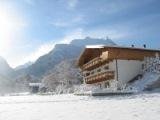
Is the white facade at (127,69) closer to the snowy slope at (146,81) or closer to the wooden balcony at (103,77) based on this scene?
the wooden balcony at (103,77)

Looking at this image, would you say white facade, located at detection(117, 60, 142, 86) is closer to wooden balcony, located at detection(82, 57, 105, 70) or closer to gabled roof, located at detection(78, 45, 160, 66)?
gabled roof, located at detection(78, 45, 160, 66)

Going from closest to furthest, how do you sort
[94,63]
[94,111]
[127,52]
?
[94,111]
[127,52]
[94,63]

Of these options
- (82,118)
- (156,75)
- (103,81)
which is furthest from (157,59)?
(82,118)

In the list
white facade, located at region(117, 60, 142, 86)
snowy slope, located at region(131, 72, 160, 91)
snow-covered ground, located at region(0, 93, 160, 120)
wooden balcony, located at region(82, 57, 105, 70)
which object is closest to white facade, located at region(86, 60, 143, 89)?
white facade, located at region(117, 60, 142, 86)

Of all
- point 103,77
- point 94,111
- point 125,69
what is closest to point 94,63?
point 103,77

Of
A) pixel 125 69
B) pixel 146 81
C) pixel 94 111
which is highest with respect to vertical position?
pixel 125 69

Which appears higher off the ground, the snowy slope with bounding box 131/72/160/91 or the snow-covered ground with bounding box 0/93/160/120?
the snowy slope with bounding box 131/72/160/91

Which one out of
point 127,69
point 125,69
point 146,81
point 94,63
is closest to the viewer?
point 146,81

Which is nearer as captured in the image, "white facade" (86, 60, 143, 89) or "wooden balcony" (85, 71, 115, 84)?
"white facade" (86, 60, 143, 89)

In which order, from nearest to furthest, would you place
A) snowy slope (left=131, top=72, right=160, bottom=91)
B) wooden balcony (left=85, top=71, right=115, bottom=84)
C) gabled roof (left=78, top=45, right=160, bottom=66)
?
1. snowy slope (left=131, top=72, right=160, bottom=91)
2. gabled roof (left=78, top=45, right=160, bottom=66)
3. wooden balcony (left=85, top=71, right=115, bottom=84)

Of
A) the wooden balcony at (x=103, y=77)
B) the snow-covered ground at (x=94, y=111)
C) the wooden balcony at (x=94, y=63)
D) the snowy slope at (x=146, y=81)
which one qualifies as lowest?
the snow-covered ground at (x=94, y=111)

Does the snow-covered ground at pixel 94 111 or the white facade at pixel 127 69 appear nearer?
the snow-covered ground at pixel 94 111

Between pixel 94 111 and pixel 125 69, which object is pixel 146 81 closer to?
pixel 125 69

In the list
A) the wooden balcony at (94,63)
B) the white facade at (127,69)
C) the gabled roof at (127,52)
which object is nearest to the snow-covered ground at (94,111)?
the gabled roof at (127,52)
